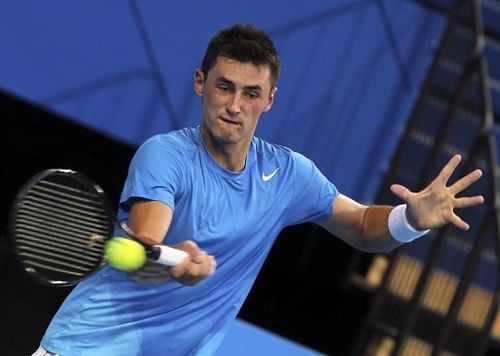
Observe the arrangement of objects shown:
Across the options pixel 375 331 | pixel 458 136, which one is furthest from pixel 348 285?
pixel 458 136

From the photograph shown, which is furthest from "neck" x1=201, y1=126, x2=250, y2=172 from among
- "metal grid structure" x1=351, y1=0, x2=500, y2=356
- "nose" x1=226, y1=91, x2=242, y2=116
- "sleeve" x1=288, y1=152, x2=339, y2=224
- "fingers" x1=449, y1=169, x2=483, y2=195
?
"metal grid structure" x1=351, y1=0, x2=500, y2=356

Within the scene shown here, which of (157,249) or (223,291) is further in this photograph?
(223,291)

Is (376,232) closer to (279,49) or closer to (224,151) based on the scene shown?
(224,151)

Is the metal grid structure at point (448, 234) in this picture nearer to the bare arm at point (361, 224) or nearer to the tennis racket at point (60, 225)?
the bare arm at point (361, 224)


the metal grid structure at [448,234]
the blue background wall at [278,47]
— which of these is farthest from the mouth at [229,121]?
the metal grid structure at [448,234]

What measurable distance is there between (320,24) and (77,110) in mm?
1778

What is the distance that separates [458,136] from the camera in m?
8.48

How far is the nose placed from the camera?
3.57m

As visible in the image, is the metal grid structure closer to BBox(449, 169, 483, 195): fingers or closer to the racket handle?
BBox(449, 169, 483, 195): fingers

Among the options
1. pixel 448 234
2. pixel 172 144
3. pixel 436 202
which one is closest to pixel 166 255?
pixel 172 144

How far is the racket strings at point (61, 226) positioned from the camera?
344 cm

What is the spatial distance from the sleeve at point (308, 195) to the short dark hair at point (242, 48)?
412mm

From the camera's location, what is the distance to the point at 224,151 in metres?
3.66

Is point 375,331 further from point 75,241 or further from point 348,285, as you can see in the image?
point 75,241
